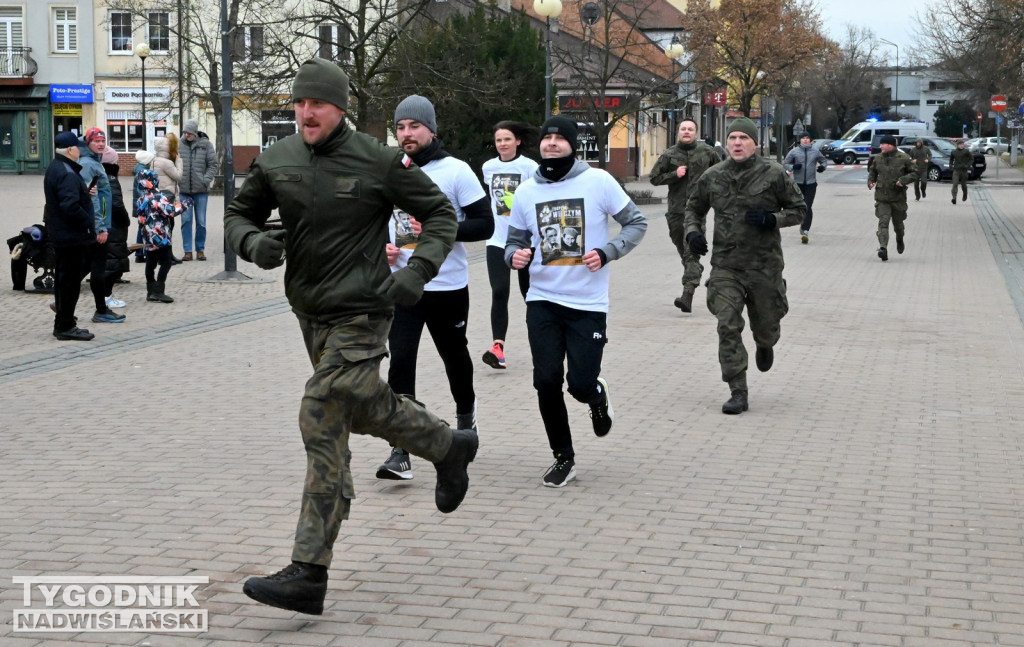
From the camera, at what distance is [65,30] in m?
56.8

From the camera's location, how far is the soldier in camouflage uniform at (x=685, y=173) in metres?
13.5

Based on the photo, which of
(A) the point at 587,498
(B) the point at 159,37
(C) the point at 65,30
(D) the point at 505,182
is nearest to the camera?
(A) the point at 587,498

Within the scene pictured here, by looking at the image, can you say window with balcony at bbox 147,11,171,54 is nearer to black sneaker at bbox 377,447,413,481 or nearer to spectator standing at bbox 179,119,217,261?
spectator standing at bbox 179,119,217,261

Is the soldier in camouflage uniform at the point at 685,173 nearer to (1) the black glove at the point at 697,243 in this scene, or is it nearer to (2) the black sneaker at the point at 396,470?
(1) the black glove at the point at 697,243

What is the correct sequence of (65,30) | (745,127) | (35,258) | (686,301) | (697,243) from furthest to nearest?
1. (65,30)
2. (35,258)
3. (686,301)
4. (745,127)
5. (697,243)

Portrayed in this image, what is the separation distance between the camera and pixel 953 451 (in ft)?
24.3

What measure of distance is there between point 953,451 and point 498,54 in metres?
21.1

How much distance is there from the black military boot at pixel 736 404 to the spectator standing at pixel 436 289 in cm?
230

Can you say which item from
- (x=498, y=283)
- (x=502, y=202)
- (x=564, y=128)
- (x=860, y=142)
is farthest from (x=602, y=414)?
(x=860, y=142)

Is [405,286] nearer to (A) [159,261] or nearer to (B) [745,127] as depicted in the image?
(B) [745,127]

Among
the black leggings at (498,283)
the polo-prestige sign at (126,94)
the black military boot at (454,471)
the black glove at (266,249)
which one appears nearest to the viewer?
the black glove at (266,249)

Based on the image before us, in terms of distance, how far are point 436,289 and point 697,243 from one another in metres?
2.36

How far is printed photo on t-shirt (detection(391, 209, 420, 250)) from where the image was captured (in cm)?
671

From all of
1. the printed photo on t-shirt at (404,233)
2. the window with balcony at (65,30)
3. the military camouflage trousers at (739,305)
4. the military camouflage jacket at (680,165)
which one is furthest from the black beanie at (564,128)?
the window with balcony at (65,30)
